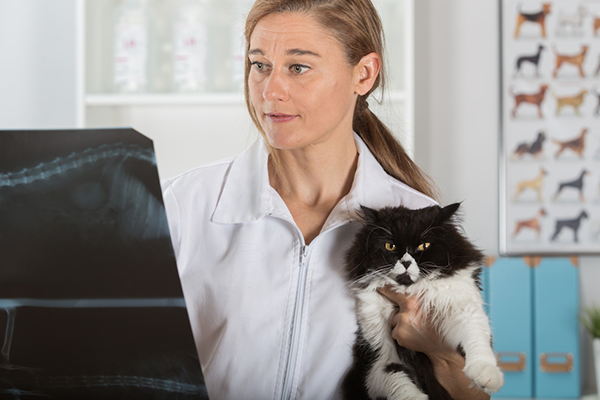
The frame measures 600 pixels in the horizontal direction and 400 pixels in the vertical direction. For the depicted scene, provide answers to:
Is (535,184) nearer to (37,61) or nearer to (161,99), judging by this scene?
(161,99)

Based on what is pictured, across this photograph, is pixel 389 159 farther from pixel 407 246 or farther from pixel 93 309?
pixel 93 309

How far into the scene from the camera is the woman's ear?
1047mm

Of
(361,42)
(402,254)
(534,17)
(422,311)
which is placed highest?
(534,17)

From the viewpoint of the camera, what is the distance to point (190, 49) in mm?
1851

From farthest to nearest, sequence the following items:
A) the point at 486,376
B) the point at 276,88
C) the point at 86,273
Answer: the point at 276,88 → the point at 486,376 → the point at 86,273

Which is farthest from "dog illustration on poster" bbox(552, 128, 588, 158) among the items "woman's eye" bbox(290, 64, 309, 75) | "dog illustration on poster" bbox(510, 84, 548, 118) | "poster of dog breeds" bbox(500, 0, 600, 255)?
"woman's eye" bbox(290, 64, 309, 75)

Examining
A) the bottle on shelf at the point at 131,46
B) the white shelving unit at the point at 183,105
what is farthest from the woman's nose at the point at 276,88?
the bottle on shelf at the point at 131,46

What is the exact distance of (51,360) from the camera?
0.50 metres

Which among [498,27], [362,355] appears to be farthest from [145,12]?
[362,355]

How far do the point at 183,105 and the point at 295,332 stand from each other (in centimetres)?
130

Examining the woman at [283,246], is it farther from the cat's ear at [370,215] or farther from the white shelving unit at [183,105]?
the white shelving unit at [183,105]

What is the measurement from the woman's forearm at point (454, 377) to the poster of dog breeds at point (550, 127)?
1200mm

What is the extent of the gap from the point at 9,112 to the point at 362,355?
1.88m

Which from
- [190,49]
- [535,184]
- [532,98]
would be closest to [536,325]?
[535,184]
